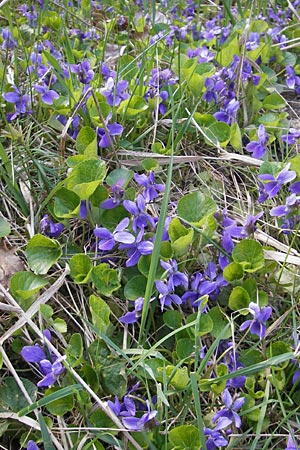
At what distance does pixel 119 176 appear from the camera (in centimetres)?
155

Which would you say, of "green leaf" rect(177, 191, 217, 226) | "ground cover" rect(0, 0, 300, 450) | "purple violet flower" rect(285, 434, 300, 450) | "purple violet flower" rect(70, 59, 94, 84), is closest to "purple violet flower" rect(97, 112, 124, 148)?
"ground cover" rect(0, 0, 300, 450)

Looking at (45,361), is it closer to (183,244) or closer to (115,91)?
(183,244)

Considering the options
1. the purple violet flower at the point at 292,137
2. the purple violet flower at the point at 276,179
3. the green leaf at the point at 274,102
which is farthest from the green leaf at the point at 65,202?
the green leaf at the point at 274,102

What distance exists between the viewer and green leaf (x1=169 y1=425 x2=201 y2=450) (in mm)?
1092

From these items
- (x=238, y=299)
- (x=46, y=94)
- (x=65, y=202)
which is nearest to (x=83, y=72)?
(x=46, y=94)

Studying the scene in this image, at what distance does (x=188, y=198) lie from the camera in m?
1.44

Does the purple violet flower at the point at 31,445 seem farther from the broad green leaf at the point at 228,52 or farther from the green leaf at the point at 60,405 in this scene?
the broad green leaf at the point at 228,52

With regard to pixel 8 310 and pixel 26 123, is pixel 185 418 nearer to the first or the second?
pixel 8 310

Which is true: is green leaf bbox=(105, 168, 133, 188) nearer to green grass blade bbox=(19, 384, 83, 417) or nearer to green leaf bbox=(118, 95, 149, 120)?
green leaf bbox=(118, 95, 149, 120)

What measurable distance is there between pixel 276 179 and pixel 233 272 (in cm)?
30

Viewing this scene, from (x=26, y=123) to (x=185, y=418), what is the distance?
1.02 metres

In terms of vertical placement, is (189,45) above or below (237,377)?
above

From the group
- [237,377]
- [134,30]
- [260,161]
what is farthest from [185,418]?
[134,30]

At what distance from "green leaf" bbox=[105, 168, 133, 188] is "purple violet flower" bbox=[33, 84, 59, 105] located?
1.18 feet
